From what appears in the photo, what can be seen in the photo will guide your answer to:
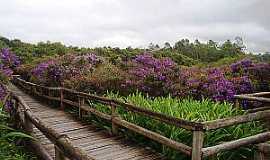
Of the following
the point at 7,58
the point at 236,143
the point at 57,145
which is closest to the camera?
the point at 57,145

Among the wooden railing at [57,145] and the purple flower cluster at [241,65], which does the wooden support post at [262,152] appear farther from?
the purple flower cluster at [241,65]

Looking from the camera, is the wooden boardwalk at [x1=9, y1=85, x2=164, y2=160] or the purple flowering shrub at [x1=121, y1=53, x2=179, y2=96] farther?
the purple flowering shrub at [x1=121, y1=53, x2=179, y2=96]


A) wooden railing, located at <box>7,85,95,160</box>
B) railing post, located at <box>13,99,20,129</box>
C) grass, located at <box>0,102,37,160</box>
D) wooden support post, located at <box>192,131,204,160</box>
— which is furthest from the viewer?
railing post, located at <box>13,99,20,129</box>

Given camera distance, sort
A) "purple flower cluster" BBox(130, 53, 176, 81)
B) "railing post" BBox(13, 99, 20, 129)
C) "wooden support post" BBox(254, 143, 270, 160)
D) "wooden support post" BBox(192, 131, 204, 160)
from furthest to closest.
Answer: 1. "purple flower cluster" BBox(130, 53, 176, 81)
2. "railing post" BBox(13, 99, 20, 129)
3. "wooden support post" BBox(254, 143, 270, 160)
4. "wooden support post" BBox(192, 131, 204, 160)

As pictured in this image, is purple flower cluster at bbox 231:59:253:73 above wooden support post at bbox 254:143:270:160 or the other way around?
above

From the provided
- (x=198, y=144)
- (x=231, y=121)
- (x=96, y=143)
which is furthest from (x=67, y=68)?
(x=198, y=144)

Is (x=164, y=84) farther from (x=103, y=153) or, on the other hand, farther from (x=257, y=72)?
(x=103, y=153)

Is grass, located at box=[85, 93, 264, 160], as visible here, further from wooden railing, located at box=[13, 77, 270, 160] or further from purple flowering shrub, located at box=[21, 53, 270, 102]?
purple flowering shrub, located at box=[21, 53, 270, 102]

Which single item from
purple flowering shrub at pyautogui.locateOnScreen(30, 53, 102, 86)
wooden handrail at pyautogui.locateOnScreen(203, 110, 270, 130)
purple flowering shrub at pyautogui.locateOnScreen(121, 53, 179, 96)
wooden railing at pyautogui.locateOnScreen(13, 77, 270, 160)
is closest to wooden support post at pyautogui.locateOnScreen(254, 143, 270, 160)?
wooden railing at pyautogui.locateOnScreen(13, 77, 270, 160)

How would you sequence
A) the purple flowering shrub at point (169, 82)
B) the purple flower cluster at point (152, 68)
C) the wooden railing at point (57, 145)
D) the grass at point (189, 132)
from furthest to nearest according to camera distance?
the purple flower cluster at point (152, 68)
the purple flowering shrub at point (169, 82)
the grass at point (189, 132)
the wooden railing at point (57, 145)

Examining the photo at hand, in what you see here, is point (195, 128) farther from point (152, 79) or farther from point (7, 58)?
point (152, 79)

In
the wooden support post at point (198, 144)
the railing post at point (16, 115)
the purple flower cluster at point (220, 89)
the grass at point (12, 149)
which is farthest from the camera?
the purple flower cluster at point (220, 89)

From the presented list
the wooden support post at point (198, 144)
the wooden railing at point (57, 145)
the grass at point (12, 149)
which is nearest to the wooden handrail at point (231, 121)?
the wooden support post at point (198, 144)

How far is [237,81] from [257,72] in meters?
1.07
